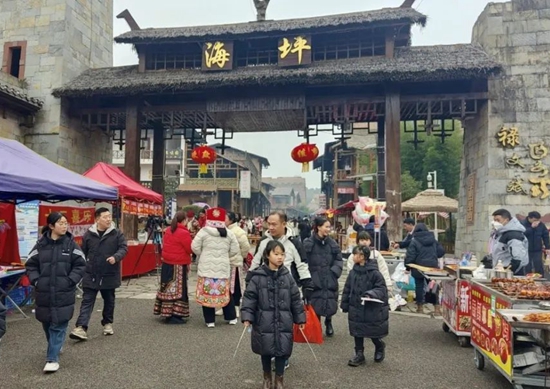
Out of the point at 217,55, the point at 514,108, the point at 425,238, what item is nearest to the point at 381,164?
the point at 514,108

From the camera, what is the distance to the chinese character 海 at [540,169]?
1067 centimetres

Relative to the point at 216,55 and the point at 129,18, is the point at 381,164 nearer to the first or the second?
the point at 216,55

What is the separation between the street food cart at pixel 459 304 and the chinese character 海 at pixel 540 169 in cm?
663

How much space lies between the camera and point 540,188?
34.8 ft

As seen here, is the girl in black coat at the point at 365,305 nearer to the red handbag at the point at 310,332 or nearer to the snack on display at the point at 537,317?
the red handbag at the point at 310,332

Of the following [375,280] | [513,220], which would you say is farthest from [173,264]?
[513,220]

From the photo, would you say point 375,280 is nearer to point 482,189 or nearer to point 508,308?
point 508,308

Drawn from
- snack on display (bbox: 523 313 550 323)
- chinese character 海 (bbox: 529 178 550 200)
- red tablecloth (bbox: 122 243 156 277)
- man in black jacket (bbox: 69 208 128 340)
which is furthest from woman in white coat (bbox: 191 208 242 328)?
chinese character 海 (bbox: 529 178 550 200)

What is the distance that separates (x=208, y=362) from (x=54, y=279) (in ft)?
6.19

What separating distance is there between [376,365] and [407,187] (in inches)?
921

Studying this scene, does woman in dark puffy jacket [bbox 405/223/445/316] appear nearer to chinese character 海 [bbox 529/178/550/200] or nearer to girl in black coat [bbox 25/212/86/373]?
chinese character 海 [bbox 529/178/550/200]

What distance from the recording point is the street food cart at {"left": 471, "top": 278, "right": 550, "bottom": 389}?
356 cm

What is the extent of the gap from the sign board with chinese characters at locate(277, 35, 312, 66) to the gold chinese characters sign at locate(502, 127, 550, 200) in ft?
19.5

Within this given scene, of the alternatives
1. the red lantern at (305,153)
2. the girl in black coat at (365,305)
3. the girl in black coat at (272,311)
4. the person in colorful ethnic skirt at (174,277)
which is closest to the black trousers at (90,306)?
the person in colorful ethnic skirt at (174,277)
